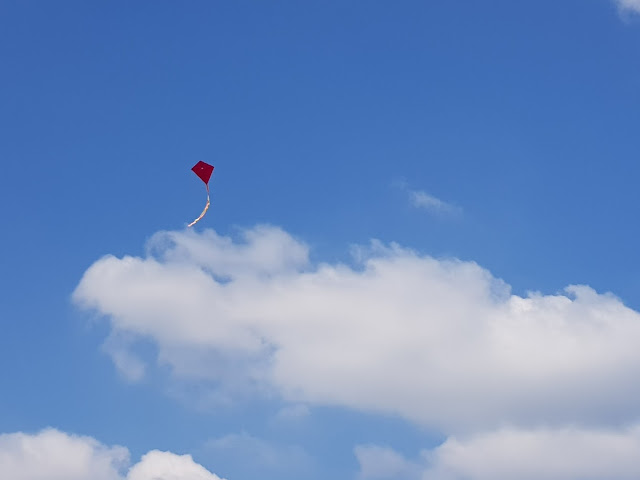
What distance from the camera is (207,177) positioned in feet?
348

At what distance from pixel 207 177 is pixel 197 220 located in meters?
11.5

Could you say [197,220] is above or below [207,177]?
below

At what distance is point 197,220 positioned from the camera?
318 ft

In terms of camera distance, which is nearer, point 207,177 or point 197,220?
point 197,220
